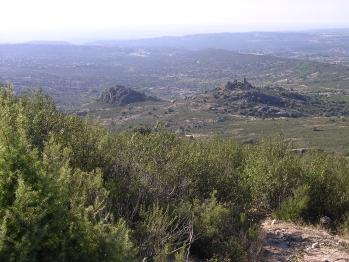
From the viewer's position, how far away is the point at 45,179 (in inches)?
301

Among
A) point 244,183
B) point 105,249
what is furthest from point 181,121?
point 105,249

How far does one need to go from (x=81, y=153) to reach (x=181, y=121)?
385 feet

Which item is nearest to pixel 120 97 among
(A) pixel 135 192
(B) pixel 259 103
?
(B) pixel 259 103

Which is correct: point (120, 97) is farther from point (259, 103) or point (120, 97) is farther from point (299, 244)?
point (299, 244)

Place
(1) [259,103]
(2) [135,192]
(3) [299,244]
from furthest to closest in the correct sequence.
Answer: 1. (1) [259,103]
2. (3) [299,244]
3. (2) [135,192]

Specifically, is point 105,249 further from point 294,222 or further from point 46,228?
point 294,222

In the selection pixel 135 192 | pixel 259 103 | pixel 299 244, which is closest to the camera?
pixel 135 192

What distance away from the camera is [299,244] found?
14664 mm

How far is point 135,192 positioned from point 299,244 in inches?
224

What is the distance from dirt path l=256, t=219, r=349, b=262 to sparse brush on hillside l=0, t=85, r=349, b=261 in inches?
27.6

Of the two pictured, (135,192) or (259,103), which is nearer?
(135,192)

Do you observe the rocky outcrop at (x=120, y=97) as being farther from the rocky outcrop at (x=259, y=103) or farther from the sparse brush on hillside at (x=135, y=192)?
the sparse brush on hillside at (x=135, y=192)

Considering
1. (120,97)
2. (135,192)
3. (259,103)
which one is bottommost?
(259,103)

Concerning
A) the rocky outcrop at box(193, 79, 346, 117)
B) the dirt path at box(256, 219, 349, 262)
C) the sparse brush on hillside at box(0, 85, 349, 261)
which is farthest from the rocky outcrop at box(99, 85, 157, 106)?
the dirt path at box(256, 219, 349, 262)
